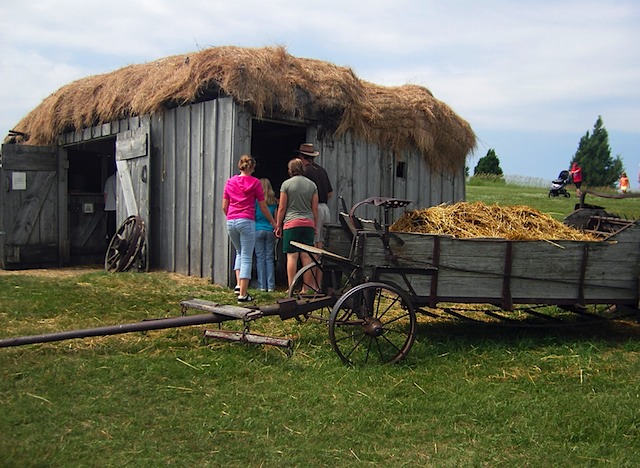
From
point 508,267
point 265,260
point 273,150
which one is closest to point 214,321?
point 508,267

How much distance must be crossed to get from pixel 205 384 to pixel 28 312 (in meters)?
3.27

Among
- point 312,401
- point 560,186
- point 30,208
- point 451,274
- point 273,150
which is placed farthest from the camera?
point 560,186

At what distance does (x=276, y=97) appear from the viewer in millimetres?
9297

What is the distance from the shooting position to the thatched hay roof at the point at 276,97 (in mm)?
9211

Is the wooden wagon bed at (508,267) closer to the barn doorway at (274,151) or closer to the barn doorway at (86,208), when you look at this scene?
the barn doorway at (274,151)

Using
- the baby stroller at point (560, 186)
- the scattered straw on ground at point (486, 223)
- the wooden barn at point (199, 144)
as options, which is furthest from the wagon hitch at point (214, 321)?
the baby stroller at point (560, 186)

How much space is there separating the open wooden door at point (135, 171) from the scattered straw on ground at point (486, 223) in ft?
18.8

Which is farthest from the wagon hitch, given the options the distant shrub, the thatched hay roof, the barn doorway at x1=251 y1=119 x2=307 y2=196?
the distant shrub

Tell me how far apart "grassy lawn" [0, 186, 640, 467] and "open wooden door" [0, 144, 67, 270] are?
258 inches

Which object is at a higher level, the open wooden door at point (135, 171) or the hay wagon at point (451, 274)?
the open wooden door at point (135, 171)

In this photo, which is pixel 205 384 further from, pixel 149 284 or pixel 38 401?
pixel 149 284

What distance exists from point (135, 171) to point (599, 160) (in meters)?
69.0

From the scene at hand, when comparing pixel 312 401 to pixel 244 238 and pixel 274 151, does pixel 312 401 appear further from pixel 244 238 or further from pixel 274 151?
pixel 274 151

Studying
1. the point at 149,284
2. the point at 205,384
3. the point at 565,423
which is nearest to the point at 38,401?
the point at 205,384
